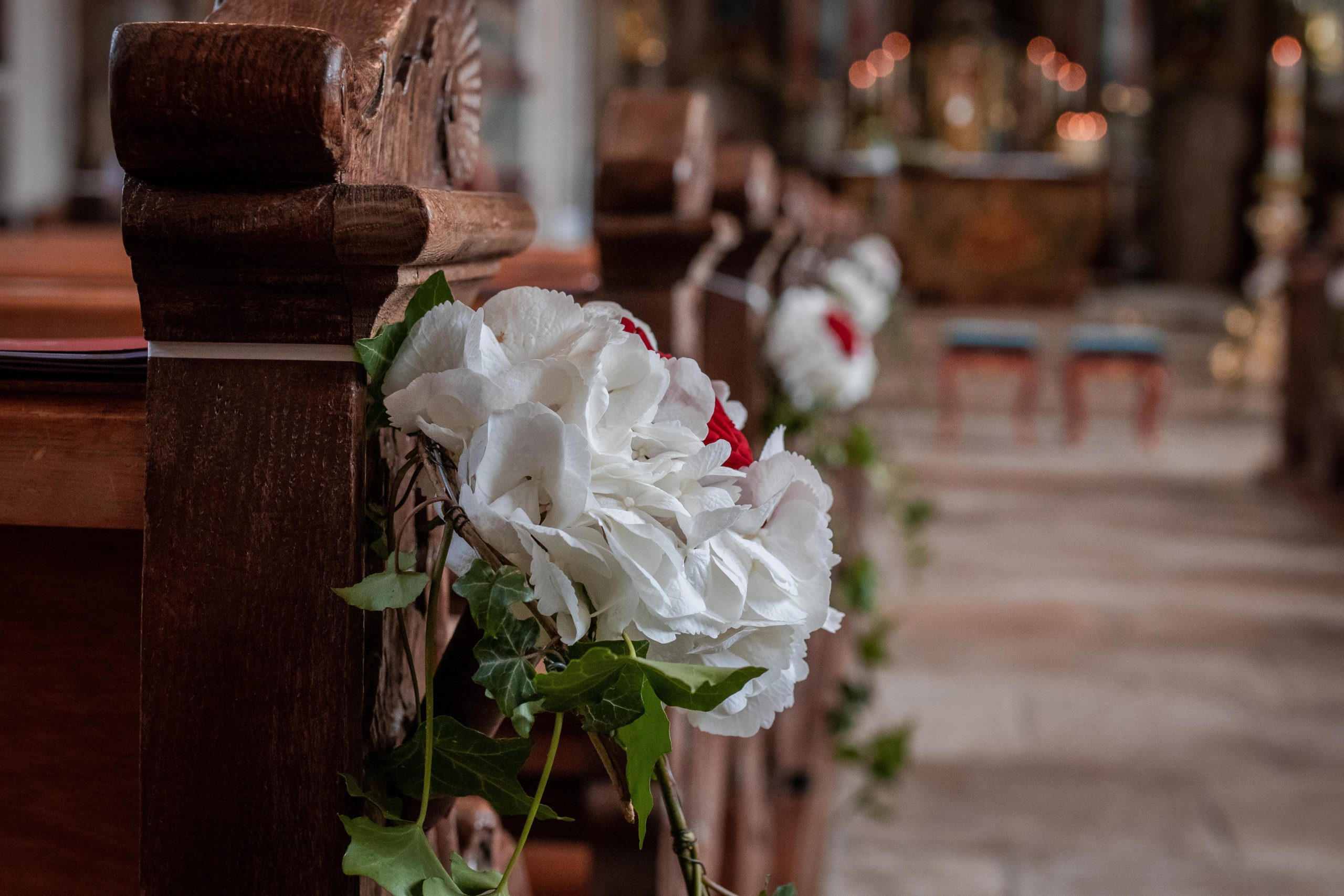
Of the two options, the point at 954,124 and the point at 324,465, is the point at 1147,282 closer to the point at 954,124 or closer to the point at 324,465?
the point at 954,124

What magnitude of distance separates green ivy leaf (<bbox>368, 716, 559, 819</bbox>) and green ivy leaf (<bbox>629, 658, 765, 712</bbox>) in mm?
70

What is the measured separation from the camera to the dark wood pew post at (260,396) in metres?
0.48

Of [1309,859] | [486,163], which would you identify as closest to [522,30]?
[486,163]

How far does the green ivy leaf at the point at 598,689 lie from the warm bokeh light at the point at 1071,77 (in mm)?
11777

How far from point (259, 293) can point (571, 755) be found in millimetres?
832

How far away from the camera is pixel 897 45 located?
11664 millimetres

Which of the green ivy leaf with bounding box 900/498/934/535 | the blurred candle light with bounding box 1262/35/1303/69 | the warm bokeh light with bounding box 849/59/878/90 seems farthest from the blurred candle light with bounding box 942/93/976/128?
the green ivy leaf with bounding box 900/498/934/535

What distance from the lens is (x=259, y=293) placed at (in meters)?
0.51

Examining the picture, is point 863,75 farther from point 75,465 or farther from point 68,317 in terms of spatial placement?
point 75,465

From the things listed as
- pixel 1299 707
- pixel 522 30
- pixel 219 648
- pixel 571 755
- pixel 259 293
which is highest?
pixel 522 30

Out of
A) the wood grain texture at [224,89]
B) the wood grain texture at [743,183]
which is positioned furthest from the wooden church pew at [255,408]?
the wood grain texture at [743,183]

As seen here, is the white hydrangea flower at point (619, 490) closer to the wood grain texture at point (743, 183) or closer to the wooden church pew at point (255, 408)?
the wooden church pew at point (255, 408)

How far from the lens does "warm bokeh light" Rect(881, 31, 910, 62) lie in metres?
11.6

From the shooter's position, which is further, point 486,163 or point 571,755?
point 486,163
